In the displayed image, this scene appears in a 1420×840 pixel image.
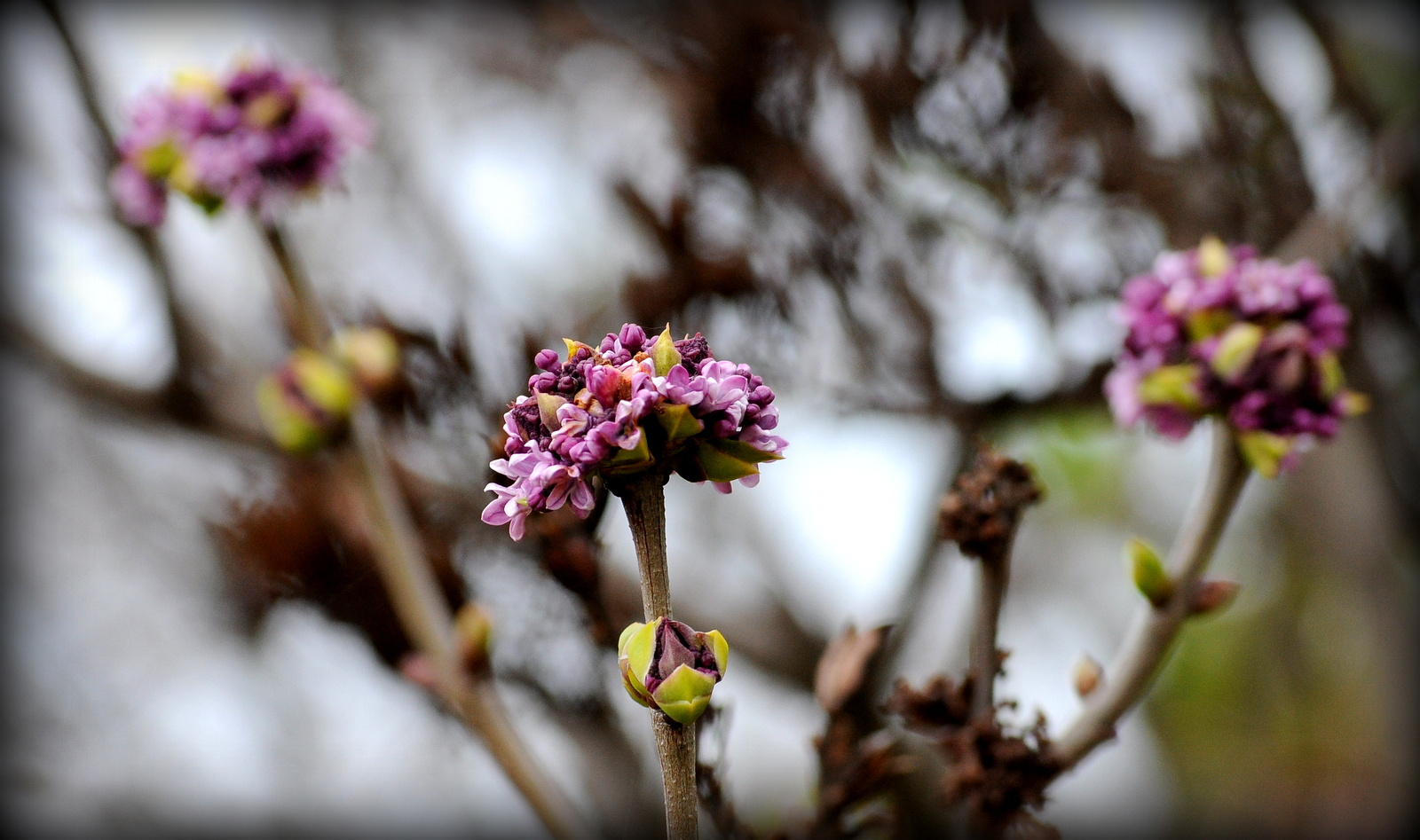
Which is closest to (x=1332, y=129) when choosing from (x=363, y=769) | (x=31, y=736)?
(x=363, y=769)

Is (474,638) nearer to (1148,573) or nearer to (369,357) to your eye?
(369,357)

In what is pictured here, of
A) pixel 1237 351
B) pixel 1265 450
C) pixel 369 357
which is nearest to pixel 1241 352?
pixel 1237 351

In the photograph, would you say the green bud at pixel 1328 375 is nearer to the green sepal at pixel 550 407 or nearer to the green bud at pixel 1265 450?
the green bud at pixel 1265 450

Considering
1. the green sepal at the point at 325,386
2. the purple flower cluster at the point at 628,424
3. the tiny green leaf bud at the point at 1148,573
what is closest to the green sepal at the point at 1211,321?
the tiny green leaf bud at the point at 1148,573

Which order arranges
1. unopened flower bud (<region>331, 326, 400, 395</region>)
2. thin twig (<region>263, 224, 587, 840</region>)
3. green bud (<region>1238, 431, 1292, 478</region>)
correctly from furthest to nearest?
unopened flower bud (<region>331, 326, 400, 395</region>), thin twig (<region>263, 224, 587, 840</region>), green bud (<region>1238, 431, 1292, 478</region>)

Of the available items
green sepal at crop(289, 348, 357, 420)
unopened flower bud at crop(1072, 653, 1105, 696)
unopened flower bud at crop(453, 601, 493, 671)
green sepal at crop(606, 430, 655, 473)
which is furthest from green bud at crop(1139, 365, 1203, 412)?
green sepal at crop(289, 348, 357, 420)

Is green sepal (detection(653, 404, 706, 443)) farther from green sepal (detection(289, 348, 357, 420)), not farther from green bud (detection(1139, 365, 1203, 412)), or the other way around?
green sepal (detection(289, 348, 357, 420))
